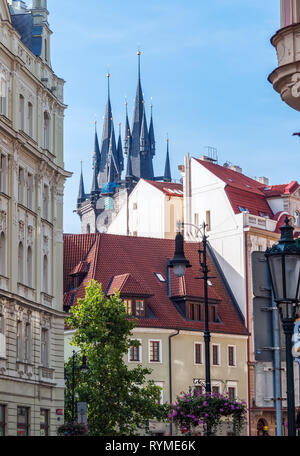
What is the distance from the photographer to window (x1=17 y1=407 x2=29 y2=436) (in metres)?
47.2

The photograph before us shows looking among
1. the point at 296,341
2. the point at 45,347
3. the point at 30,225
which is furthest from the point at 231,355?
the point at 296,341

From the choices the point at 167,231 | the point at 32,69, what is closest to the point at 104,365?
the point at 32,69

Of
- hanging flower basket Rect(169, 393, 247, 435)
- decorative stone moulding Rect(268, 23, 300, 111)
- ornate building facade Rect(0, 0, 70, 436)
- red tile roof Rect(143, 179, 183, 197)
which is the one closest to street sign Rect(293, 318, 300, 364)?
decorative stone moulding Rect(268, 23, 300, 111)

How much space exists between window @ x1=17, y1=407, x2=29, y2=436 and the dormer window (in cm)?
2498

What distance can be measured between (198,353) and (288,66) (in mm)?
63995

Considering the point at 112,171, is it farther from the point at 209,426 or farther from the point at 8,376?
the point at 209,426

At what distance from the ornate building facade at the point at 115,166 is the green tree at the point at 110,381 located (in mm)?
102589

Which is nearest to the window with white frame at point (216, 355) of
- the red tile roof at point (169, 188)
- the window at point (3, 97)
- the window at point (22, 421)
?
the red tile roof at point (169, 188)

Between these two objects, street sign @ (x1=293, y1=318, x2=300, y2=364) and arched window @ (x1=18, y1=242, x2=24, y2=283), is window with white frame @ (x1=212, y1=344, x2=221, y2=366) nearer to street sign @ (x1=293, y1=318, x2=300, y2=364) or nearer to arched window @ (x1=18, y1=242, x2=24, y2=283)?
arched window @ (x1=18, y1=242, x2=24, y2=283)

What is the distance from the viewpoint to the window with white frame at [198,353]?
247 feet

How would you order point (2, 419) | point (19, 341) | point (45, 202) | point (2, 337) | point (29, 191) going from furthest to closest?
point (45, 202), point (29, 191), point (19, 341), point (2, 337), point (2, 419)

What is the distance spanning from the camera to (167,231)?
89.1 m

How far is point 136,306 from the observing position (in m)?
73.8

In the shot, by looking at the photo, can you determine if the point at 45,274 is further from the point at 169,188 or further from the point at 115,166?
the point at 115,166
